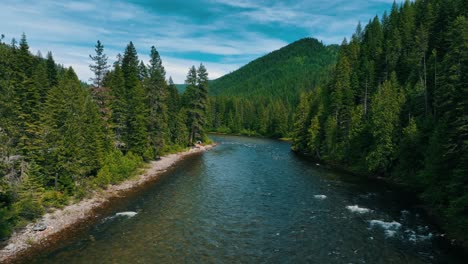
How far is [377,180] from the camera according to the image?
146 feet

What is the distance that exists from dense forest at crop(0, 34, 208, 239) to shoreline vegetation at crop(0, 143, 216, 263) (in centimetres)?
83

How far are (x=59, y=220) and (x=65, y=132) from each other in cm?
965

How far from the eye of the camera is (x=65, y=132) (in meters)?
31.5

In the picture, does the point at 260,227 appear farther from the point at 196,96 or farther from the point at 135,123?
the point at 196,96

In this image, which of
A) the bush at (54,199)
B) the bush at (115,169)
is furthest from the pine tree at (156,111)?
the bush at (54,199)

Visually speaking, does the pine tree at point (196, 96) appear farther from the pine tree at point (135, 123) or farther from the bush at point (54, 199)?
the bush at point (54, 199)

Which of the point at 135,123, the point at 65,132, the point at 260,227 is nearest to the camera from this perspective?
the point at 260,227

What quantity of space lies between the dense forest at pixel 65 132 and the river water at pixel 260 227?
209 inches

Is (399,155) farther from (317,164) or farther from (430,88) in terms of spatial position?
(317,164)

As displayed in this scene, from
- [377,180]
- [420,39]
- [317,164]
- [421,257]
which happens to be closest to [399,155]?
[377,180]

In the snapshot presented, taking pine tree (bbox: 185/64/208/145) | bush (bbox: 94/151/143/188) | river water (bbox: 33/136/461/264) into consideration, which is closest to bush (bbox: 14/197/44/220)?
river water (bbox: 33/136/461/264)

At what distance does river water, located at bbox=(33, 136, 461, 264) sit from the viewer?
2116 centimetres

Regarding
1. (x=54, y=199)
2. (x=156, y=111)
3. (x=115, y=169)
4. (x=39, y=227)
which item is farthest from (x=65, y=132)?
(x=156, y=111)

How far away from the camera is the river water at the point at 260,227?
21.2m
